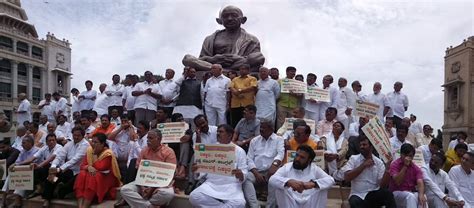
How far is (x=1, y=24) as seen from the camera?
178 feet

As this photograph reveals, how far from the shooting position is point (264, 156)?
6984 mm

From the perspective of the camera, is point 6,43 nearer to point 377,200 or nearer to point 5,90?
point 5,90

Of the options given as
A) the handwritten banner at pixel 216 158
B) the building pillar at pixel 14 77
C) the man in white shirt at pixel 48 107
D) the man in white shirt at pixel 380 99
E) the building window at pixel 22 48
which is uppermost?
the building window at pixel 22 48

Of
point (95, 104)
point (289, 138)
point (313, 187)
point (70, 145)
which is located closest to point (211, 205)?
point (313, 187)

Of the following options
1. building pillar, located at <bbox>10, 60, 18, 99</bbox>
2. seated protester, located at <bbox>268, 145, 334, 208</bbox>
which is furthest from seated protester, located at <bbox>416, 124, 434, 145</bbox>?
building pillar, located at <bbox>10, 60, 18, 99</bbox>

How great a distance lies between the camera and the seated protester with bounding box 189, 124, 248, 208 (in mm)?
5984

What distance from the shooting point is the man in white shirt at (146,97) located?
10.4 meters

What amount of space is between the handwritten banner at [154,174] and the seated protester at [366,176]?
2815 mm

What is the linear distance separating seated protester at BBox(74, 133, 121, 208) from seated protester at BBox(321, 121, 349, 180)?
4.03 m

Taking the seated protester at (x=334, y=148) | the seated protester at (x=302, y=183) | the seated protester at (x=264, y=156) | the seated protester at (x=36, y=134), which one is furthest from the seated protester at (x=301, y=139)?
the seated protester at (x=36, y=134)

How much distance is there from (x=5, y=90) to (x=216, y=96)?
53.5m

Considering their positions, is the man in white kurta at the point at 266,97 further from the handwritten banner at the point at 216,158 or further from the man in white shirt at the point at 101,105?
the man in white shirt at the point at 101,105

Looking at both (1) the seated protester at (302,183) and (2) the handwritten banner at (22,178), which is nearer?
(1) the seated protester at (302,183)

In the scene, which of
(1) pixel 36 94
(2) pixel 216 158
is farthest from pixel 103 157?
(1) pixel 36 94
